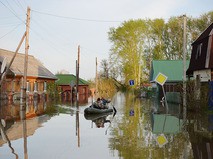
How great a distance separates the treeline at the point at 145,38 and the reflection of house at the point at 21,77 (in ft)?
52.2

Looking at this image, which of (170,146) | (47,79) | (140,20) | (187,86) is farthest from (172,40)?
(170,146)

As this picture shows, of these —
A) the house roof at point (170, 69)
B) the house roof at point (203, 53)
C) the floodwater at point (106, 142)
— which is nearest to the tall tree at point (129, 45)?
the house roof at point (170, 69)

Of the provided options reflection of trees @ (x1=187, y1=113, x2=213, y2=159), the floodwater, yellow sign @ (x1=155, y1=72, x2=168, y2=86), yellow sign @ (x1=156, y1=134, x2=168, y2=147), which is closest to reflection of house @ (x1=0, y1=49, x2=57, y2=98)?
yellow sign @ (x1=155, y1=72, x2=168, y2=86)

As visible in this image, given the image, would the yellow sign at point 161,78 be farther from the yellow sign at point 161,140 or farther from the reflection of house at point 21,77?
the reflection of house at point 21,77

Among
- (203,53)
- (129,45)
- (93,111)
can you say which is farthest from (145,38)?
(93,111)

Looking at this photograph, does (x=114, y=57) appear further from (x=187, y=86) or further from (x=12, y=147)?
(x=12, y=147)

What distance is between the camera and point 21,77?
145 feet

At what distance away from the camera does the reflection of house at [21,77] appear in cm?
4100

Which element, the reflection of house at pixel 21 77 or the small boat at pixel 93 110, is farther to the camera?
the reflection of house at pixel 21 77

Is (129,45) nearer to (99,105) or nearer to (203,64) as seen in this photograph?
(203,64)

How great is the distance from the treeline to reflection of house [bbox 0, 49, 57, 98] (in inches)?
627

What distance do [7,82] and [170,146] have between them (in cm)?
3266

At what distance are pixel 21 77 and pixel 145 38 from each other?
29.4 m

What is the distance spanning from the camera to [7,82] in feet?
134
